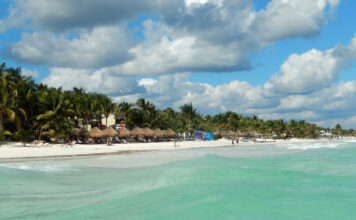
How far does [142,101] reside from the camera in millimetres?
53188

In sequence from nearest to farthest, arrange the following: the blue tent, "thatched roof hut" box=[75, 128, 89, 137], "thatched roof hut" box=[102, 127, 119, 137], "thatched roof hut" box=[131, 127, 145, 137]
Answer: "thatched roof hut" box=[75, 128, 89, 137], "thatched roof hut" box=[102, 127, 119, 137], "thatched roof hut" box=[131, 127, 145, 137], the blue tent

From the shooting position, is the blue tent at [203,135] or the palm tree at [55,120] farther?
the blue tent at [203,135]

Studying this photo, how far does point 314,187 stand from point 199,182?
372 cm

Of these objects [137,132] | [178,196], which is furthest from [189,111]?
[178,196]

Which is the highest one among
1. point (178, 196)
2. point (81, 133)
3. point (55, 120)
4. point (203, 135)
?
point (55, 120)

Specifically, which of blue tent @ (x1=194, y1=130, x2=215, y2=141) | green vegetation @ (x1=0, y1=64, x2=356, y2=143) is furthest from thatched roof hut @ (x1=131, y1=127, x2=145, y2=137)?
blue tent @ (x1=194, y1=130, x2=215, y2=141)

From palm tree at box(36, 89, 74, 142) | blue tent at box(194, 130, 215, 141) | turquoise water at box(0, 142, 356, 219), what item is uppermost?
palm tree at box(36, 89, 74, 142)

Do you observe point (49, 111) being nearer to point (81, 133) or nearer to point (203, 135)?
point (81, 133)

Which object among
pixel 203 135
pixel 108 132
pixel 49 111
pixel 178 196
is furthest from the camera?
pixel 203 135

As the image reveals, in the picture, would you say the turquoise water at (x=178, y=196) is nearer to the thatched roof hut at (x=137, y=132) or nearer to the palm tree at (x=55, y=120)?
the palm tree at (x=55, y=120)

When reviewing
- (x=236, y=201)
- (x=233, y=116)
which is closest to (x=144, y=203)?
(x=236, y=201)

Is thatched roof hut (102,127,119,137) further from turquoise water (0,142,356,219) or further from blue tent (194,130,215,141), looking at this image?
blue tent (194,130,215,141)

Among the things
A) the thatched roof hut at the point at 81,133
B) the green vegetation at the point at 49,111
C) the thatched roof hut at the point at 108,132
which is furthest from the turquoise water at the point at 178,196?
the thatched roof hut at the point at 108,132

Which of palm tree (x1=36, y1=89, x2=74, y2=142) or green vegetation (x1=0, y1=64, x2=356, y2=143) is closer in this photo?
green vegetation (x1=0, y1=64, x2=356, y2=143)
